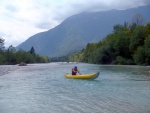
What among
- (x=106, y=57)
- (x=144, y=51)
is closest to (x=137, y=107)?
(x=144, y=51)

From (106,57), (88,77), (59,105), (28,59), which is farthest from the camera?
(28,59)

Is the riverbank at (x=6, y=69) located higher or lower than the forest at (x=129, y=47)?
lower

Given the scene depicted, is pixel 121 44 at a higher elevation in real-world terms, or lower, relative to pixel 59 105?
higher

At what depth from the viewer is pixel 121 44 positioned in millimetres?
111500

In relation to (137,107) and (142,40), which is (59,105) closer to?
(137,107)

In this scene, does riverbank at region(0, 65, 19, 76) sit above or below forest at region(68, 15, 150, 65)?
below

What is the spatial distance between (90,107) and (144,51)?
242 ft

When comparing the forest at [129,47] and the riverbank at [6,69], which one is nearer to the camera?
the riverbank at [6,69]

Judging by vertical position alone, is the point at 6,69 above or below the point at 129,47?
below

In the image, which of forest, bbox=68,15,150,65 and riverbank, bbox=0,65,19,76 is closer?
riverbank, bbox=0,65,19,76

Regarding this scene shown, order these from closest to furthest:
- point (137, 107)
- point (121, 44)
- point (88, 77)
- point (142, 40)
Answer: point (137, 107), point (88, 77), point (142, 40), point (121, 44)

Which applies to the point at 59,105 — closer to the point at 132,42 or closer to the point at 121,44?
the point at 132,42

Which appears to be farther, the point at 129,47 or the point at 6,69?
the point at 129,47

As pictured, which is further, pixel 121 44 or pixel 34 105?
pixel 121 44
